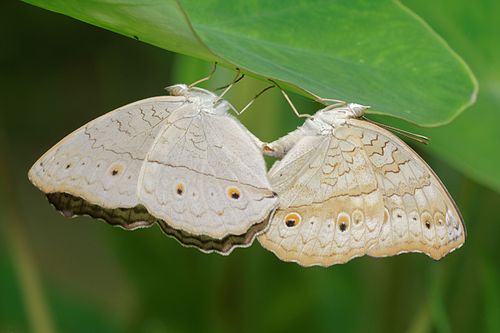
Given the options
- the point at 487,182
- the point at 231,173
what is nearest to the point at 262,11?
the point at 231,173

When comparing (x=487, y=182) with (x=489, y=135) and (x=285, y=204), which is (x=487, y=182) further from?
(x=285, y=204)

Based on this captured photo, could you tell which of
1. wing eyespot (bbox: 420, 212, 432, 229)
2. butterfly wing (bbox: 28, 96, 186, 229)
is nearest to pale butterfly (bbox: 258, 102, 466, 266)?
wing eyespot (bbox: 420, 212, 432, 229)

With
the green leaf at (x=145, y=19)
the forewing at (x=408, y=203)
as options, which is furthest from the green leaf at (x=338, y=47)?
the forewing at (x=408, y=203)

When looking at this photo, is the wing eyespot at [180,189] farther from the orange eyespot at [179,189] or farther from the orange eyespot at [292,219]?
the orange eyespot at [292,219]

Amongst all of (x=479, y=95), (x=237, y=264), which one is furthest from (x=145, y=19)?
(x=237, y=264)

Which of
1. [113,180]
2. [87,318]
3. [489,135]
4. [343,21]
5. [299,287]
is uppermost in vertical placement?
[343,21]

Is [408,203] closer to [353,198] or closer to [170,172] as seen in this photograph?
[353,198]
